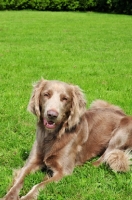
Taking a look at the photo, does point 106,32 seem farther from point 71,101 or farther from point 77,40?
point 71,101

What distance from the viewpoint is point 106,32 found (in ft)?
63.0

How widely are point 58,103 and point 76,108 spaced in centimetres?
28

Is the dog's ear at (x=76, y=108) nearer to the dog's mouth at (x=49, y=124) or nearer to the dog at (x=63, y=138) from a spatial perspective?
the dog at (x=63, y=138)

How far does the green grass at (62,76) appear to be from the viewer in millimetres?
4422

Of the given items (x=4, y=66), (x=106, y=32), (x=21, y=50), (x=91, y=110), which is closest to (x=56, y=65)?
(x=4, y=66)

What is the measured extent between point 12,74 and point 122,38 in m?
8.74

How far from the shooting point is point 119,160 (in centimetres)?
477

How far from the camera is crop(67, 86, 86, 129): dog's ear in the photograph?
4.68m

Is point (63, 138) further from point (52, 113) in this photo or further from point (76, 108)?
point (52, 113)

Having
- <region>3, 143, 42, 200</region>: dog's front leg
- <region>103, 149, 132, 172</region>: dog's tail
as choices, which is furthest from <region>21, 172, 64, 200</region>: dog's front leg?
<region>103, 149, 132, 172</region>: dog's tail

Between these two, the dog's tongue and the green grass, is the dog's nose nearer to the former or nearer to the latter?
the dog's tongue

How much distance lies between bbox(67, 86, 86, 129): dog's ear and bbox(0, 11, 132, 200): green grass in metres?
0.59

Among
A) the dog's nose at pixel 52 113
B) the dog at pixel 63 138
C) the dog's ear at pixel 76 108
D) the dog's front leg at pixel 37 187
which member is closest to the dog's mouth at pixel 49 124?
the dog at pixel 63 138

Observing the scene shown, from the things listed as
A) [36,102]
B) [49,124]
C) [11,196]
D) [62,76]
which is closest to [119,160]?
[49,124]
